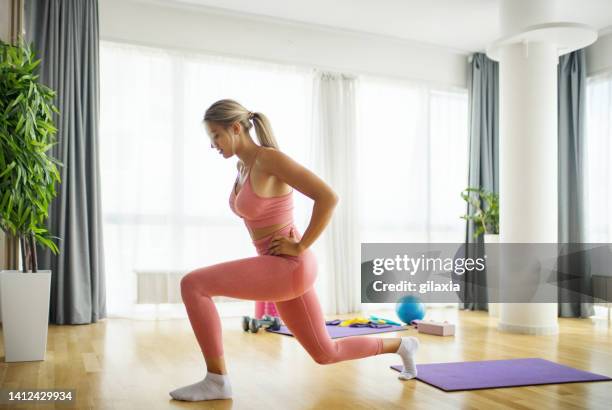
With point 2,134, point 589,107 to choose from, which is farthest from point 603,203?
point 2,134

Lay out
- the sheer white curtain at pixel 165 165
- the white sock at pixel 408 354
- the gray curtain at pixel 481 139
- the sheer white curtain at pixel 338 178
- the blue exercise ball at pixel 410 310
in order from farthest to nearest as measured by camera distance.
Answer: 1. the gray curtain at pixel 481 139
2. the sheer white curtain at pixel 338 178
3. the sheer white curtain at pixel 165 165
4. the blue exercise ball at pixel 410 310
5. the white sock at pixel 408 354

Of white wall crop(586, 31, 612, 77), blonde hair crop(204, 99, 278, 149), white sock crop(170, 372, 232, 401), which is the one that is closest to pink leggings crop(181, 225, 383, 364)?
white sock crop(170, 372, 232, 401)

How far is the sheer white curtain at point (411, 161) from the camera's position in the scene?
255 inches

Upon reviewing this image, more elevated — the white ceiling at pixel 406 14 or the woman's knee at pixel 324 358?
the white ceiling at pixel 406 14

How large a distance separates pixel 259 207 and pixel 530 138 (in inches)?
121

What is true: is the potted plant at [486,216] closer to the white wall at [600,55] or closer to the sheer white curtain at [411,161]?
the sheer white curtain at [411,161]

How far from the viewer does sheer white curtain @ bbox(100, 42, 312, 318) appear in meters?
5.36

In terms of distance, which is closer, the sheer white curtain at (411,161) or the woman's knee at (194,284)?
the woman's knee at (194,284)

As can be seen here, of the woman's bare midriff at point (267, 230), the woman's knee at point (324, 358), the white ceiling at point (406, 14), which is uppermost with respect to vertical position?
the white ceiling at point (406, 14)

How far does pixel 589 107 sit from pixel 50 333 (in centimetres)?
547

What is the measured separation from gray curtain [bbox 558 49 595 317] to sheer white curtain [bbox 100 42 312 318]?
267 cm

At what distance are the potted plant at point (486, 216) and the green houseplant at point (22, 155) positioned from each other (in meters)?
4.19

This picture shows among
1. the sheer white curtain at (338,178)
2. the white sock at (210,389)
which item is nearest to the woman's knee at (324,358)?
the white sock at (210,389)

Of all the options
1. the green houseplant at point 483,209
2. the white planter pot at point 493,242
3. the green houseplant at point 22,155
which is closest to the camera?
the green houseplant at point 22,155
